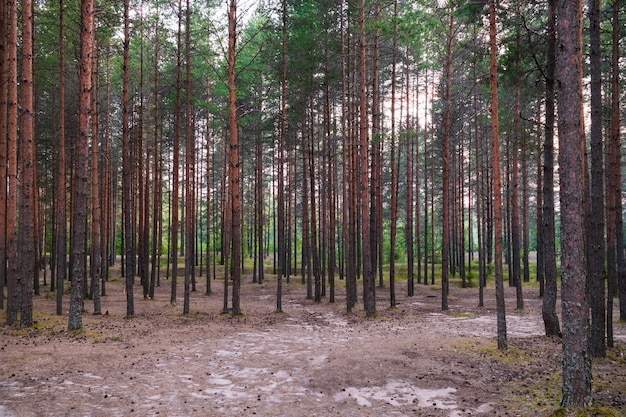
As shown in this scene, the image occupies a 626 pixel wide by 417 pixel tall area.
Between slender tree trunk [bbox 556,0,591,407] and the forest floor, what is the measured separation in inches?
21.0

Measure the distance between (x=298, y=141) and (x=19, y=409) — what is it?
2106 cm

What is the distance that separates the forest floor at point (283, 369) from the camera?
22.1 feet

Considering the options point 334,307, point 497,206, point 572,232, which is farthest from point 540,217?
point 572,232

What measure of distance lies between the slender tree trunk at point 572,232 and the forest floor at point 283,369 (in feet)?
1.75

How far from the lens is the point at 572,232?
6.23 meters

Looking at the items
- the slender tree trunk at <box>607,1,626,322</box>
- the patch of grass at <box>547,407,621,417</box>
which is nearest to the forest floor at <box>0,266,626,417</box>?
the patch of grass at <box>547,407,621,417</box>

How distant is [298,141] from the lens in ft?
84.4

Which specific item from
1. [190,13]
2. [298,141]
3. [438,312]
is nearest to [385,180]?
[298,141]

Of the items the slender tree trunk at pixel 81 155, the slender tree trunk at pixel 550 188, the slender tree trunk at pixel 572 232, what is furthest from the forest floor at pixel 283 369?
the slender tree trunk at pixel 550 188

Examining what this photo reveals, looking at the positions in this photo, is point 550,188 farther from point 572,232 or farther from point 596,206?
point 572,232

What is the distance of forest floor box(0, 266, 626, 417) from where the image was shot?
22.1 ft

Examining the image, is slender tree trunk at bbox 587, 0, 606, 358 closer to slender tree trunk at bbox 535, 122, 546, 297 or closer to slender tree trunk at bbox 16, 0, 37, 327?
slender tree trunk at bbox 535, 122, 546, 297

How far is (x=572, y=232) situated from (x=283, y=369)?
241 inches

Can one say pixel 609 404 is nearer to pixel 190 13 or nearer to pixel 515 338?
pixel 515 338
